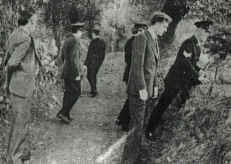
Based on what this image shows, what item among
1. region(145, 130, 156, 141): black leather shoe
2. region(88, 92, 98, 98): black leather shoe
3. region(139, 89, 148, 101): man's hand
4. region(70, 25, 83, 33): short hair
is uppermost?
region(70, 25, 83, 33): short hair

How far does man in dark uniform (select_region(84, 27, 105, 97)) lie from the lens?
4539 millimetres

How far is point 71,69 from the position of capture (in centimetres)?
471

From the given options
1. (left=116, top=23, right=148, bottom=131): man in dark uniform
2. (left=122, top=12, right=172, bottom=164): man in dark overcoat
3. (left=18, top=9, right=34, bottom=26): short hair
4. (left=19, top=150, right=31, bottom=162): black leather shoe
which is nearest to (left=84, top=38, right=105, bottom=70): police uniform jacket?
(left=116, top=23, right=148, bottom=131): man in dark uniform

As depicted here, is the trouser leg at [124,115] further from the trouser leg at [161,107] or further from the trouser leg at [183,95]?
the trouser leg at [183,95]

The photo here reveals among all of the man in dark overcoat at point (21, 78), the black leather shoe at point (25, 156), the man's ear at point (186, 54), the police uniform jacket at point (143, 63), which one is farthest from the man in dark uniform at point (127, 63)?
the black leather shoe at point (25, 156)

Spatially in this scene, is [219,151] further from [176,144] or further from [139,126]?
[139,126]

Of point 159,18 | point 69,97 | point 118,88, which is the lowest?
point 69,97

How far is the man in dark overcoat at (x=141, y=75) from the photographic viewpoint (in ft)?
13.3

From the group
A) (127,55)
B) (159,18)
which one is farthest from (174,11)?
(127,55)

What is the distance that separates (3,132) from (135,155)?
159 centimetres

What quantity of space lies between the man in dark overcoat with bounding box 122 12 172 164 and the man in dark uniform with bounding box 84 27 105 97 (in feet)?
1.67

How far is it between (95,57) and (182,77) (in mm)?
1037

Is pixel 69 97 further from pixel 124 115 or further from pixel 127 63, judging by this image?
pixel 127 63

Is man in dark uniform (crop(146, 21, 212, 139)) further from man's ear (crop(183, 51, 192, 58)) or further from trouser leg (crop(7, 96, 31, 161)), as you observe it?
trouser leg (crop(7, 96, 31, 161))
